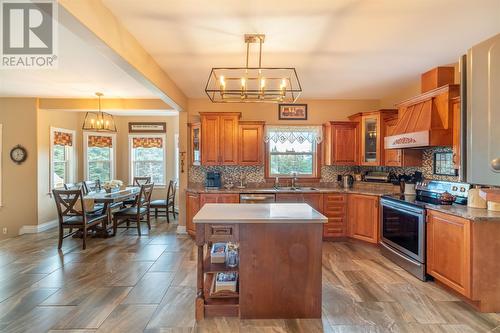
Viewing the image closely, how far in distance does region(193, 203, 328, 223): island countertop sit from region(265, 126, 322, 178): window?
2496 mm

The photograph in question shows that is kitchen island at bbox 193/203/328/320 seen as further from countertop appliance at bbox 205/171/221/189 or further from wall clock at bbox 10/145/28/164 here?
wall clock at bbox 10/145/28/164

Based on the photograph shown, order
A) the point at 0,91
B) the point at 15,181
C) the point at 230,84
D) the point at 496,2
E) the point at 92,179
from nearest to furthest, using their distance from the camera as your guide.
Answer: the point at 496,2 < the point at 230,84 < the point at 0,91 < the point at 15,181 < the point at 92,179

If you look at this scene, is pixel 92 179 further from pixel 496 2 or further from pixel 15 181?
pixel 496 2

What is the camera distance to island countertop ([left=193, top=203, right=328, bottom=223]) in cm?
228

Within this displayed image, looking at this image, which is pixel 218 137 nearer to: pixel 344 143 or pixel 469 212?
pixel 344 143

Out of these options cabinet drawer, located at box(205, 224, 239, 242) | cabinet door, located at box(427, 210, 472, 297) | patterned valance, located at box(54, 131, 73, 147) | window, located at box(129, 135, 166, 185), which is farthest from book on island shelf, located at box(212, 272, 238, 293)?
patterned valance, located at box(54, 131, 73, 147)

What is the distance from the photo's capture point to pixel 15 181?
5.15 meters

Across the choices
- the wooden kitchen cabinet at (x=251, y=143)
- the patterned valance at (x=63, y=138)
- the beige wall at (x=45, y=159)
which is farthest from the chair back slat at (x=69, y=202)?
the wooden kitchen cabinet at (x=251, y=143)

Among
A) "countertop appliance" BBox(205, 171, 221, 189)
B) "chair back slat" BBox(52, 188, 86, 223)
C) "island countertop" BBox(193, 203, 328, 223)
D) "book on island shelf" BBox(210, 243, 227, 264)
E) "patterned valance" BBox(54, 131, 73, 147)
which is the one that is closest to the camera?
"island countertop" BBox(193, 203, 328, 223)

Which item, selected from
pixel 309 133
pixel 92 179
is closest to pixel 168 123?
pixel 92 179

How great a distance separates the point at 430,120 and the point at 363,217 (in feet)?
6.07

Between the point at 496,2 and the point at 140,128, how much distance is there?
23.1 ft

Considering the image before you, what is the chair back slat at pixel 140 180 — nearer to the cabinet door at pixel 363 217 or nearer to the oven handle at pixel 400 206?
the cabinet door at pixel 363 217

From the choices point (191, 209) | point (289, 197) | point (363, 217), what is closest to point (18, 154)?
point (191, 209)
